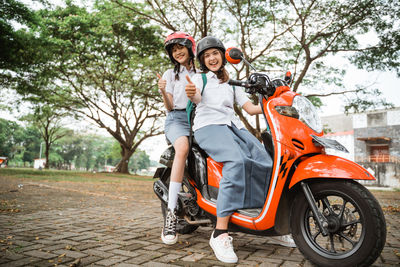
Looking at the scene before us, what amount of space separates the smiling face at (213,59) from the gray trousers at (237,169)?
59cm

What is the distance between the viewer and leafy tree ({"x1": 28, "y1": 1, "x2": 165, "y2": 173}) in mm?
14633

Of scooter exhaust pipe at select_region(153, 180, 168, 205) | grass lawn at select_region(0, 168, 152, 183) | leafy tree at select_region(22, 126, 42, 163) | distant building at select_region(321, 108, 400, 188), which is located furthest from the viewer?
leafy tree at select_region(22, 126, 42, 163)

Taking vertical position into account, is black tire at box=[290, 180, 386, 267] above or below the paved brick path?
above

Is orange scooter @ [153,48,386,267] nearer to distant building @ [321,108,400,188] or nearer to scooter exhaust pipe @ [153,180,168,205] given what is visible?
scooter exhaust pipe @ [153,180,168,205]

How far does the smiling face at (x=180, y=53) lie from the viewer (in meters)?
3.09

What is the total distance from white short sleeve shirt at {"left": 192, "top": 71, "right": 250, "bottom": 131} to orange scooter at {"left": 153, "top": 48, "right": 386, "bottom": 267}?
34 cm

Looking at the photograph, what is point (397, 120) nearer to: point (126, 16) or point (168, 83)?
point (126, 16)

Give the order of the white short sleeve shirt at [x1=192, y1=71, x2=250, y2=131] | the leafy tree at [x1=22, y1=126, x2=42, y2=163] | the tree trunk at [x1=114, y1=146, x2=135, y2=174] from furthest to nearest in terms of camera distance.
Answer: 1. the leafy tree at [x1=22, y1=126, x2=42, y2=163]
2. the tree trunk at [x1=114, y1=146, x2=135, y2=174]
3. the white short sleeve shirt at [x1=192, y1=71, x2=250, y2=131]

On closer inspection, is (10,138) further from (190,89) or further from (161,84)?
(190,89)

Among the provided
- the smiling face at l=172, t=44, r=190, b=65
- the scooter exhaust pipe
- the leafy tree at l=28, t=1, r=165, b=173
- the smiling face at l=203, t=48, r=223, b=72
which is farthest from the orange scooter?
the leafy tree at l=28, t=1, r=165, b=173

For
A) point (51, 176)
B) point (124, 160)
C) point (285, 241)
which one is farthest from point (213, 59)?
point (124, 160)

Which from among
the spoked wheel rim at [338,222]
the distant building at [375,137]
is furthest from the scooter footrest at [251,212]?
the distant building at [375,137]

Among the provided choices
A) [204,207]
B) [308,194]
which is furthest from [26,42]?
[308,194]

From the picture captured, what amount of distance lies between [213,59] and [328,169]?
4.63 feet
